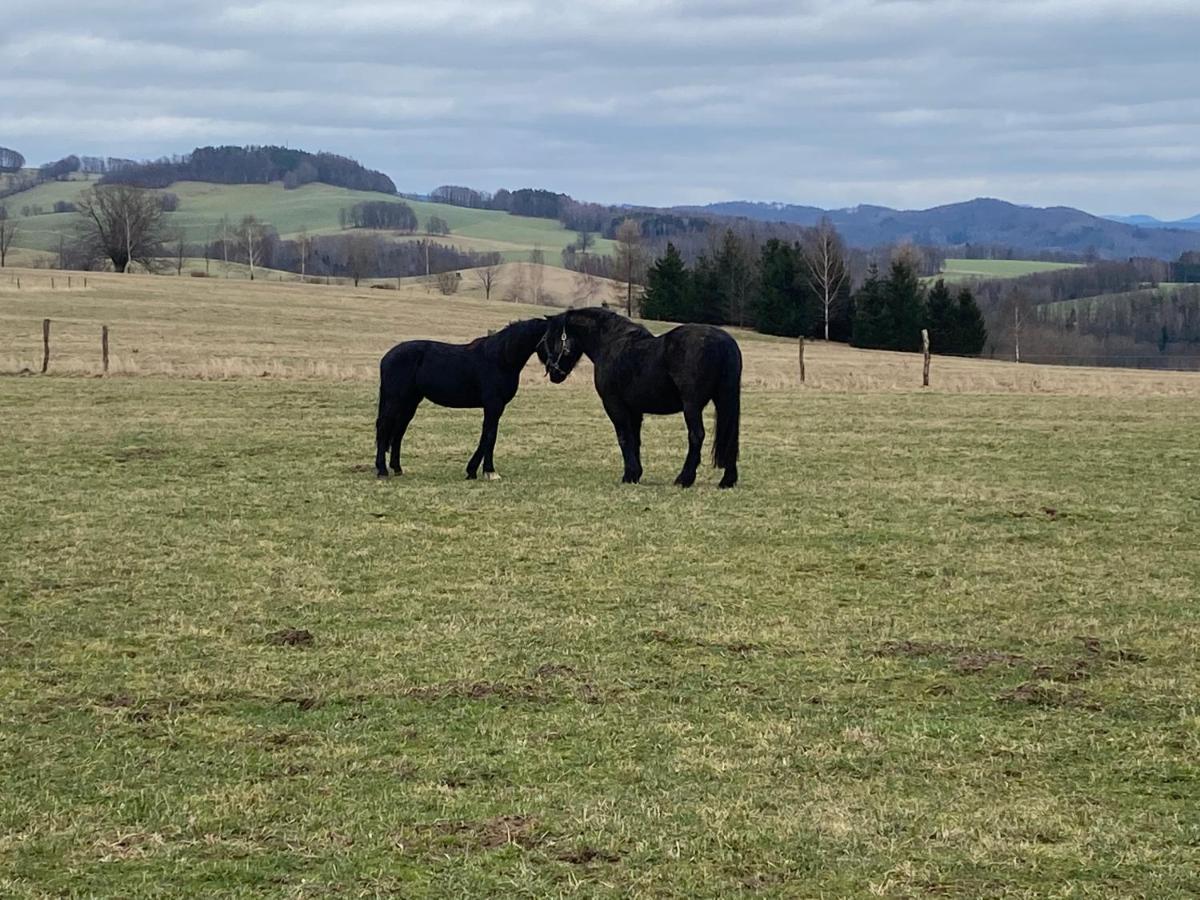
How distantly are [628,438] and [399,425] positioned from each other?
2690 mm

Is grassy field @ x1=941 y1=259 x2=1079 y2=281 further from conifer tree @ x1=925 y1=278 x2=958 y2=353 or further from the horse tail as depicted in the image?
the horse tail

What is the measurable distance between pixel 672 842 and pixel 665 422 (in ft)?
54.7

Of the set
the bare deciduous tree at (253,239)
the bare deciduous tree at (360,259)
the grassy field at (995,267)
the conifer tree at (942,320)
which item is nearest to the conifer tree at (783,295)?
the conifer tree at (942,320)

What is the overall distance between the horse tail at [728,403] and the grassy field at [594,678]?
1.42 feet

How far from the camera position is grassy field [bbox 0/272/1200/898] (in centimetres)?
454

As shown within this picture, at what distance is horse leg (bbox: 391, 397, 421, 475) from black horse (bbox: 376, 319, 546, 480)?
0.5 inches

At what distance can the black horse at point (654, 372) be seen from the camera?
44.0 ft

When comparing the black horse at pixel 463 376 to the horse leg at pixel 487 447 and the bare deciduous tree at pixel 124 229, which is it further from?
the bare deciduous tree at pixel 124 229

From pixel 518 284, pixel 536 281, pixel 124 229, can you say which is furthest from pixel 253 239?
pixel 124 229

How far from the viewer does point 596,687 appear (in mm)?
6605

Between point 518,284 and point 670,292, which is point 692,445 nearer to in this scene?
point 670,292

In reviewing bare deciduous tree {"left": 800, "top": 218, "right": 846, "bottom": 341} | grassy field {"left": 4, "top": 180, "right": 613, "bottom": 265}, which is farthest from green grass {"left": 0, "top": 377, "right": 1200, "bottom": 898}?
grassy field {"left": 4, "top": 180, "right": 613, "bottom": 265}

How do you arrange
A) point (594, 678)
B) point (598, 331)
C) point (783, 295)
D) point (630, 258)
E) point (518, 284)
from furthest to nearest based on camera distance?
1. point (518, 284)
2. point (630, 258)
3. point (783, 295)
4. point (598, 331)
5. point (594, 678)

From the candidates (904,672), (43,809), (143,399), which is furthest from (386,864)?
(143,399)
